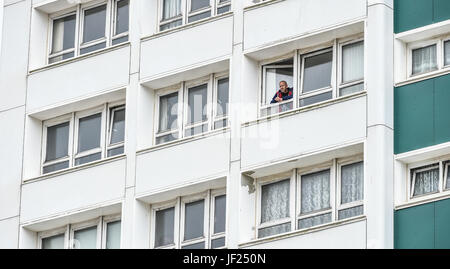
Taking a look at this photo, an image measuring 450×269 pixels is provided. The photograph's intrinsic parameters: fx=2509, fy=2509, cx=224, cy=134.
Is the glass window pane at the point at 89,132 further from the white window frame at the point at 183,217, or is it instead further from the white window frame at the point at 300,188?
the white window frame at the point at 300,188

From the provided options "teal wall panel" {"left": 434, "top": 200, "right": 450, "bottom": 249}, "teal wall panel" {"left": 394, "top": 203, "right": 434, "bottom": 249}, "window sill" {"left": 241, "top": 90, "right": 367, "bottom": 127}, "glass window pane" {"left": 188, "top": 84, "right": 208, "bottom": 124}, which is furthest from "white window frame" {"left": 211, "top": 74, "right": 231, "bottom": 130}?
"teal wall panel" {"left": 434, "top": 200, "right": 450, "bottom": 249}

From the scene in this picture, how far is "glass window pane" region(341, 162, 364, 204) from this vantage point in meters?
55.0

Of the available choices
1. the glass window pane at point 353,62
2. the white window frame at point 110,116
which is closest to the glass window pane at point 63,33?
the white window frame at point 110,116

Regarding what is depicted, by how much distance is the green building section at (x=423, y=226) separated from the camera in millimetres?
52531

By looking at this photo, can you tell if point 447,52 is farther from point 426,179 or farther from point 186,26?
point 186,26

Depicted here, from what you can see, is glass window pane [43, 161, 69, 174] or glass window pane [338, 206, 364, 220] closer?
glass window pane [338, 206, 364, 220]

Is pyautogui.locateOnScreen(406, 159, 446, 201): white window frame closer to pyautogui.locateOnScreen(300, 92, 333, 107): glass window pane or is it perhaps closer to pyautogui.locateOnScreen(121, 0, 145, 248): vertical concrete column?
pyautogui.locateOnScreen(300, 92, 333, 107): glass window pane

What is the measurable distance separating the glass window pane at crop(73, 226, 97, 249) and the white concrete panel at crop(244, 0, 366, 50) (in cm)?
589

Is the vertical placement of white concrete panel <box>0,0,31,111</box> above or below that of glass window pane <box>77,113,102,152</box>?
above

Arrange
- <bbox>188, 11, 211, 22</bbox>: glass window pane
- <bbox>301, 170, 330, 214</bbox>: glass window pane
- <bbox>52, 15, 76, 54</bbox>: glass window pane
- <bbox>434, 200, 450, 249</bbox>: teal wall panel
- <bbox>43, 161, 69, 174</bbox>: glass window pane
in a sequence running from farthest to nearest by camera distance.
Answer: <bbox>52, 15, 76, 54</bbox>: glass window pane → <bbox>43, 161, 69, 174</bbox>: glass window pane → <bbox>188, 11, 211, 22</bbox>: glass window pane → <bbox>301, 170, 330, 214</bbox>: glass window pane → <bbox>434, 200, 450, 249</bbox>: teal wall panel

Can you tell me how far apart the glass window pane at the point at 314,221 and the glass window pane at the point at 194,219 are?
2728mm

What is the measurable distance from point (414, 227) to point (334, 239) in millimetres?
1857

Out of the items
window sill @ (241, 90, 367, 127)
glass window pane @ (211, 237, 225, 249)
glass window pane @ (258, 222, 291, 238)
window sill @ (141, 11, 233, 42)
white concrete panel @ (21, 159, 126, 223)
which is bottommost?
glass window pane @ (211, 237, 225, 249)
